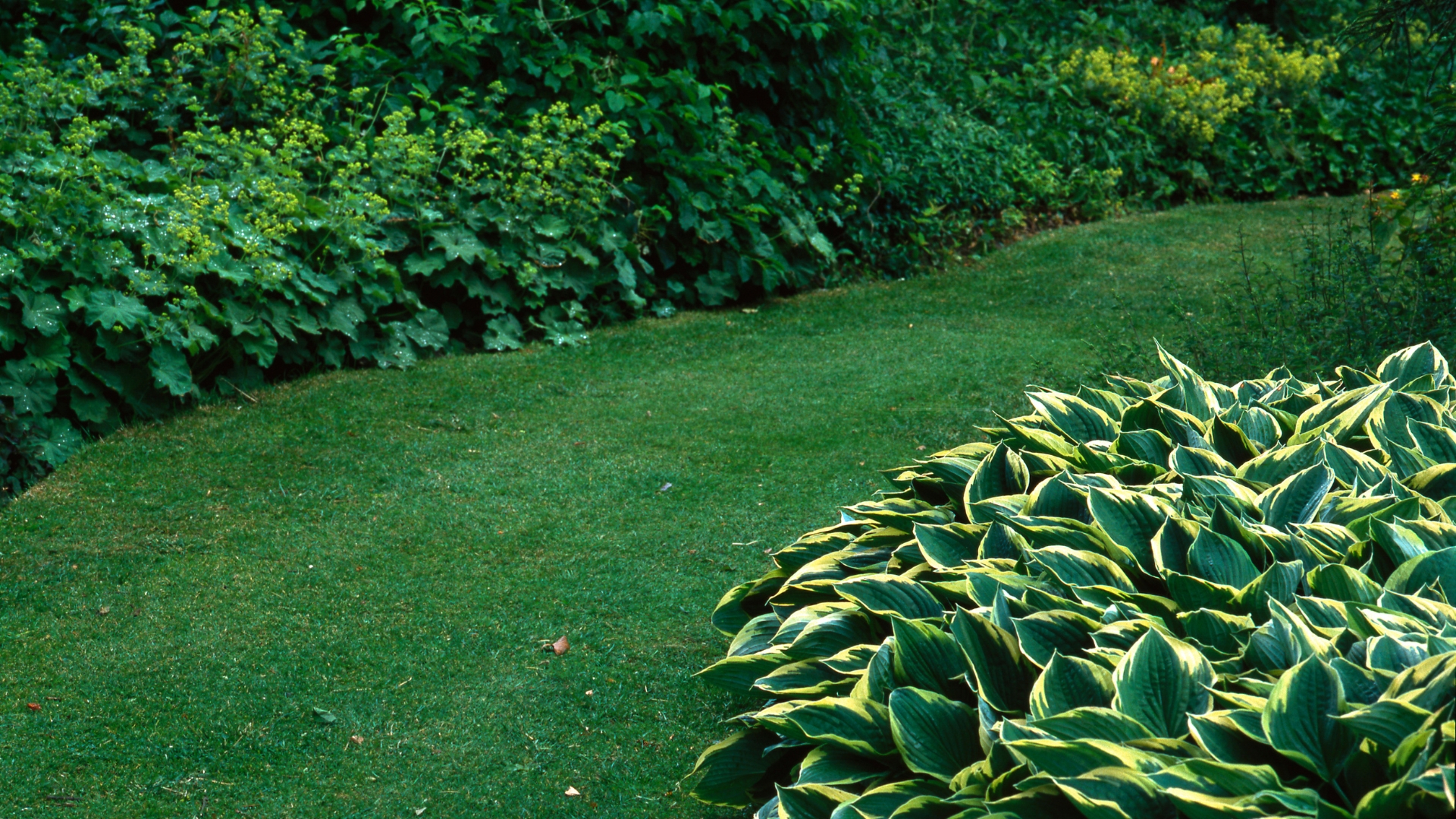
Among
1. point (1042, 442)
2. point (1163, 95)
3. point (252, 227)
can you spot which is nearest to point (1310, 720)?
point (1042, 442)

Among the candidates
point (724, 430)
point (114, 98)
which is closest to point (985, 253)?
point (724, 430)

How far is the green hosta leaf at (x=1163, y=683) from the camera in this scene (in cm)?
181

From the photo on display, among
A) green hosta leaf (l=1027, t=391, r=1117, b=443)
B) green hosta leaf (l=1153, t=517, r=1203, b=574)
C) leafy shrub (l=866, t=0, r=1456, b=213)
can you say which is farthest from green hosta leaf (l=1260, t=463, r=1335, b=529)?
leafy shrub (l=866, t=0, r=1456, b=213)

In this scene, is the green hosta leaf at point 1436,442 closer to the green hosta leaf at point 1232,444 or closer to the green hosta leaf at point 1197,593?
the green hosta leaf at point 1232,444

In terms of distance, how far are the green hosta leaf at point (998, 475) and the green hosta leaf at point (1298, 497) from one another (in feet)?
1.78

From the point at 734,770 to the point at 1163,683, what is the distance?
3.62 feet

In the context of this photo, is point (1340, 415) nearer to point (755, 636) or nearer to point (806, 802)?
point (755, 636)

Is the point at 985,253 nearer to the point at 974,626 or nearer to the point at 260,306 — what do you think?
the point at 260,306

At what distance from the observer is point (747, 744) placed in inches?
105

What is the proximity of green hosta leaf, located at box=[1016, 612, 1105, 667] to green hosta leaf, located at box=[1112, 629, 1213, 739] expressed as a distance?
175 millimetres

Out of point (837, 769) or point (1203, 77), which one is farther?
point (1203, 77)

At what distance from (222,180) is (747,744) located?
4628 millimetres

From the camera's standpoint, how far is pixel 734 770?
8.71ft

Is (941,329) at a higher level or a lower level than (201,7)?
lower
